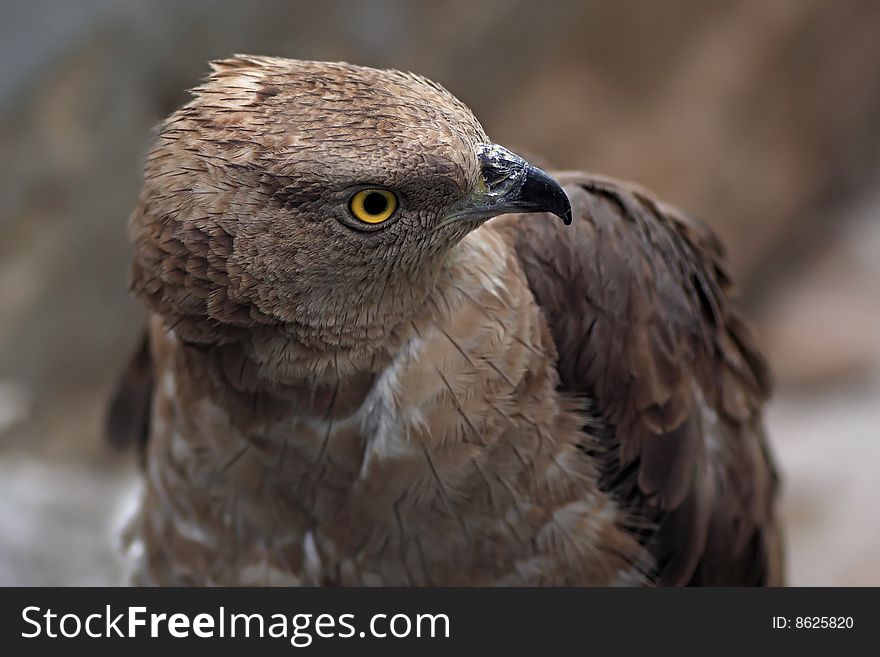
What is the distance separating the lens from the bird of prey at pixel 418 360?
2410 millimetres

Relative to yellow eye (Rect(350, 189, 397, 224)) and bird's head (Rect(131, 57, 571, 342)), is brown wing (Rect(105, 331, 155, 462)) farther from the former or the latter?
yellow eye (Rect(350, 189, 397, 224))

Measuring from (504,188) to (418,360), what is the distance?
54 cm

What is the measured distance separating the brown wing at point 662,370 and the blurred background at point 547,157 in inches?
99.1

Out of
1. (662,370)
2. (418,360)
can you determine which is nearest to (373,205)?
(418,360)

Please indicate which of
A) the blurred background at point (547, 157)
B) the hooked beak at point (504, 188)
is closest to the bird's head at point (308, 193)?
the hooked beak at point (504, 188)

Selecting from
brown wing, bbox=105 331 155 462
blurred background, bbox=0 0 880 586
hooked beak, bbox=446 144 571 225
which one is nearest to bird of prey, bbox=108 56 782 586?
hooked beak, bbox=446 144 571 225

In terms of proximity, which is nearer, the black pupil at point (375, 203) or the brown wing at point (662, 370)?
the black pupil at point (375, 203)

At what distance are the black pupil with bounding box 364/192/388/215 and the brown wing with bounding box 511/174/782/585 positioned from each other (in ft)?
2.27

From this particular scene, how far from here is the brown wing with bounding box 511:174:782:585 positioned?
9.93ft

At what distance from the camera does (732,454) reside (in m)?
3.47

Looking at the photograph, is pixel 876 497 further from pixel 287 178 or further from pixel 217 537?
pixel 287 178

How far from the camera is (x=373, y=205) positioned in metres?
2.41

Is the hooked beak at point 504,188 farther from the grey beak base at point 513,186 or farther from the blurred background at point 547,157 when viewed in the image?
the blurred background at point 547,157

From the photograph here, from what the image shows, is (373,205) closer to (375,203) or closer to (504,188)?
(375,203)
